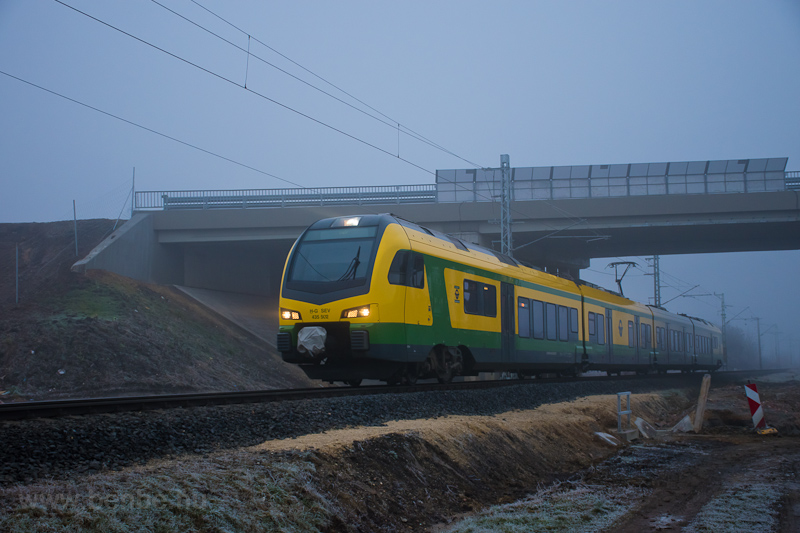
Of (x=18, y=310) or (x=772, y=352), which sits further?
(x=772, y=352)

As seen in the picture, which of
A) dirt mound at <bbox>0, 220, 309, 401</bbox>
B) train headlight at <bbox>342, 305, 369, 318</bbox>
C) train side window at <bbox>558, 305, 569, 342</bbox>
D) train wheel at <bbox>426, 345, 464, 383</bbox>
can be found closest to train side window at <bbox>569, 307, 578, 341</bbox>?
train side window at <bbox>558, 305, 569, 342</bbox>

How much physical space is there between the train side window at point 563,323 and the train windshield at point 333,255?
9794 millimetres

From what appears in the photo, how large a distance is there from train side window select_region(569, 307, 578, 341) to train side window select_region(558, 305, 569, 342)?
0.93ft

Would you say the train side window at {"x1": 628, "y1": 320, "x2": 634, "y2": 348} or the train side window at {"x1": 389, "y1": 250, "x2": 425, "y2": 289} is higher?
the train side window at {"x1": 389, "y1": 250, "x2": 425, "y2": 289}

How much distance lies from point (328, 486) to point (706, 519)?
354cm

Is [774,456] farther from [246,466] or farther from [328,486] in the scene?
[246,466]

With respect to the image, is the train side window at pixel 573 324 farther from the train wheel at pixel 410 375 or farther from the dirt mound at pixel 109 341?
the dirt mound at pixel 109 341

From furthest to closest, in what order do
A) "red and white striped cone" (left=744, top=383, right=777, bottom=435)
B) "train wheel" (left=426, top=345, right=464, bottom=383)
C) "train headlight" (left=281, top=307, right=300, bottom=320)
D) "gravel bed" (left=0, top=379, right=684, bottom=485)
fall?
1. "train wheel" (left=426, top=345, right=464, bottom=383)
2. "red and white striped cone" (left=744, top=383, right=777, bottom=435)
3. "train headlight" (left=281, top=307, right=300, bottom=320)
4. "gravel bed" (left=0, top=379, right=684, bottom=485)

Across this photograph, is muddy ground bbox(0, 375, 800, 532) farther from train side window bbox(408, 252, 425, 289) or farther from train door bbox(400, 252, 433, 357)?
train side window bbox(408, 252, 425, 289)

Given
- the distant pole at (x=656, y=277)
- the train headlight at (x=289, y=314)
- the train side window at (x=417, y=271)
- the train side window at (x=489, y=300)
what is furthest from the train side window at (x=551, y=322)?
the distant pole at (x=656, y=277)

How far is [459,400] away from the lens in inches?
471

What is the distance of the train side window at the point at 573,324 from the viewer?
2143cm

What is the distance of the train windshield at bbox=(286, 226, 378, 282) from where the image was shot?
12.3 meters

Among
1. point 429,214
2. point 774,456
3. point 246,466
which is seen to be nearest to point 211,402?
point 246,466
